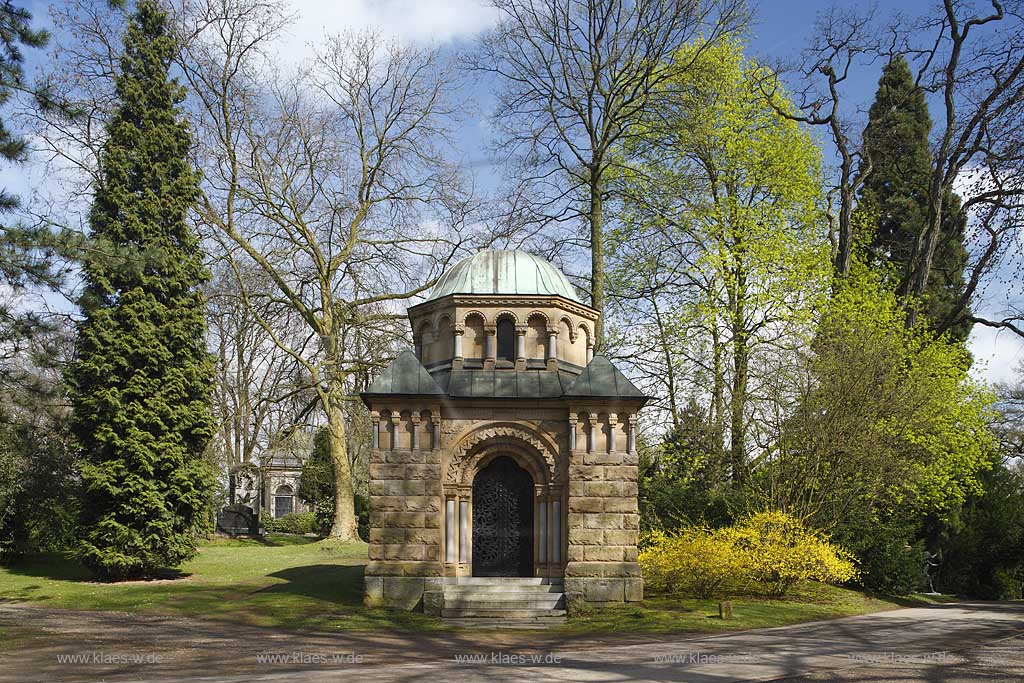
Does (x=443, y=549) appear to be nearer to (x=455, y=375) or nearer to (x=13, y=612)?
Result: (x=455, y=375)

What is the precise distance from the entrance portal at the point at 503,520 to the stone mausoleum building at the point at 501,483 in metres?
0.02

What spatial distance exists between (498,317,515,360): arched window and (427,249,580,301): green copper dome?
70 centimetres

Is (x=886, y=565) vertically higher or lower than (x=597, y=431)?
lower

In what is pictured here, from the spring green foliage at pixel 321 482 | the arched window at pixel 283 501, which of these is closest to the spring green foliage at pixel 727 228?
the spring green foliage at pixel 321 482

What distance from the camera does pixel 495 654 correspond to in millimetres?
13102

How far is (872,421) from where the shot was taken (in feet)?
71.5

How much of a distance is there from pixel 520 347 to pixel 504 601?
17.3ft

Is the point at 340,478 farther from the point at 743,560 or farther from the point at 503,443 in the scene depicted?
the point at 743,560

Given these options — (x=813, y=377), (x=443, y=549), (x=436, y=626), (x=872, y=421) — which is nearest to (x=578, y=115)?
(x=813, y=377)

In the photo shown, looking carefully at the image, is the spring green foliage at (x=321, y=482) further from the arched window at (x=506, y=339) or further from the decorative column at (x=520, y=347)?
the decorative column at (x=520, y=347)

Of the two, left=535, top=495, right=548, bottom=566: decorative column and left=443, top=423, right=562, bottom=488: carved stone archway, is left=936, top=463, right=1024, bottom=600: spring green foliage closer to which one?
left=535, top=495, right=548, bottom=566: decorative column

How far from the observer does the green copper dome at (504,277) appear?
785 inches

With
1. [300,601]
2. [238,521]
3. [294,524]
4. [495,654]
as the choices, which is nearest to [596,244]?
[300,601]

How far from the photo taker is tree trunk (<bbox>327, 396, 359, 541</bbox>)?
98.4 ft
